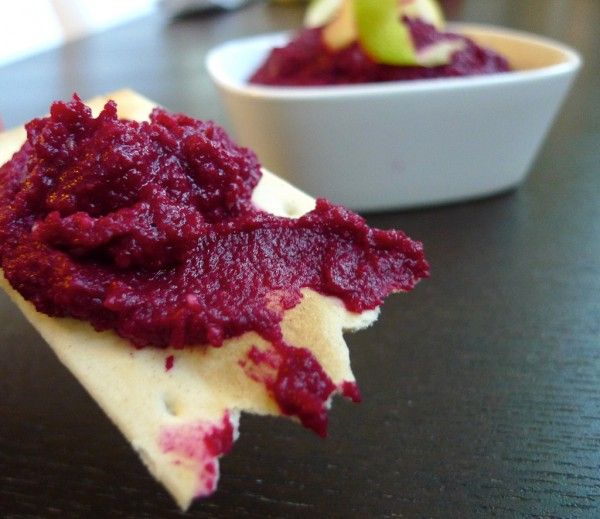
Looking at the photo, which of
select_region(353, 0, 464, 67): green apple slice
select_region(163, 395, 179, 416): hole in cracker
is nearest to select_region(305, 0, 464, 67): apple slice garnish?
select_region(353, 0, 464, 67): green apple slice

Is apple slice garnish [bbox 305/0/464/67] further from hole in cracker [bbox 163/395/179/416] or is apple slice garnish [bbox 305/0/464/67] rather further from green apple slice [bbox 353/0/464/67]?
hole in cracker [bbox 163/395/179/416]

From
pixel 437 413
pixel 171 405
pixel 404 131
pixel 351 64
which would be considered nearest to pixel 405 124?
pixel 404 131

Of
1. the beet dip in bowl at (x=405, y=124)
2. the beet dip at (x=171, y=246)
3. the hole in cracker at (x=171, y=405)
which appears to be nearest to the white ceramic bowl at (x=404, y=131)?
the beet dip in bowl at (x=405, y=124)

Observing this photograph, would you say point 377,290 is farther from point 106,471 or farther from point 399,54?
point 399,54

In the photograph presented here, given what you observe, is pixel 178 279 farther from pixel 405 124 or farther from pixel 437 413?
pixel 405 124

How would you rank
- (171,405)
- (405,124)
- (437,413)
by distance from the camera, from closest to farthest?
(171,405) < (437,413) < (405,124)

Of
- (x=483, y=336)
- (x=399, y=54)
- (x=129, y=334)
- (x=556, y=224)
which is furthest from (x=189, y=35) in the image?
(x=129, y=334)

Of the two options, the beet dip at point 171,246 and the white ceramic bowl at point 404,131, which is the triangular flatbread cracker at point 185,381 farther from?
the white ceramic bowl at point 404,131
